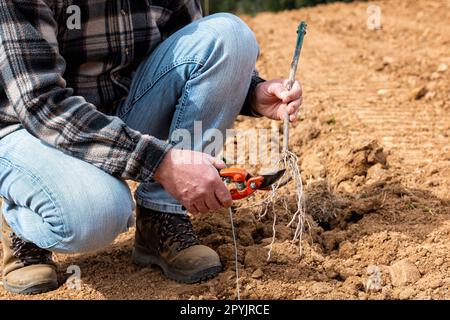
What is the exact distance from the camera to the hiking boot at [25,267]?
2281 mm

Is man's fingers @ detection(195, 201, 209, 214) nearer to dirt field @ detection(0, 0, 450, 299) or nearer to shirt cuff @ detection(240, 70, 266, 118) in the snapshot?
dirt field @ detection(0, 0, 450, 299)

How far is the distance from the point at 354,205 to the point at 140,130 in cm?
90

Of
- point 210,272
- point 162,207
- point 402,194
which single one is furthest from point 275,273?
point 402,194

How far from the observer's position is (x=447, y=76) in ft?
14.1

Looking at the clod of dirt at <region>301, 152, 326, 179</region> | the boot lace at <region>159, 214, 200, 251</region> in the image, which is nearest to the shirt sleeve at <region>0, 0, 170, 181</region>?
the boot lace at <region>159, 214, 200, 251</region>

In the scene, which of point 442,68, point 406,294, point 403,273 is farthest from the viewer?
point 442,68

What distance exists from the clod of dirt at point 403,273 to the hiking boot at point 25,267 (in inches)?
42.8

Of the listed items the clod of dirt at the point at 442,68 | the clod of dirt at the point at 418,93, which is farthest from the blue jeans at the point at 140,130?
the clod of dirt at the point at 442,68

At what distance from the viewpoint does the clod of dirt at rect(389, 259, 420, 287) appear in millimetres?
2268

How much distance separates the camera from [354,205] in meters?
2.78

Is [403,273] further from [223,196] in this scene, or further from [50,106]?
[50,106]

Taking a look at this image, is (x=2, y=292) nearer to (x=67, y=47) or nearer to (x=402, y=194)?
(x=67, y=47)

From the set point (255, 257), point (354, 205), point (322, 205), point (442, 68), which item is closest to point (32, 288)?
point (255, 257)

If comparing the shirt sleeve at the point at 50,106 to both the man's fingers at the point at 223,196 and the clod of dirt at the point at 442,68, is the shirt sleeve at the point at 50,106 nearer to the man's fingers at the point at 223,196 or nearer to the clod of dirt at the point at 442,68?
the man's fingers at the point at 223,196
